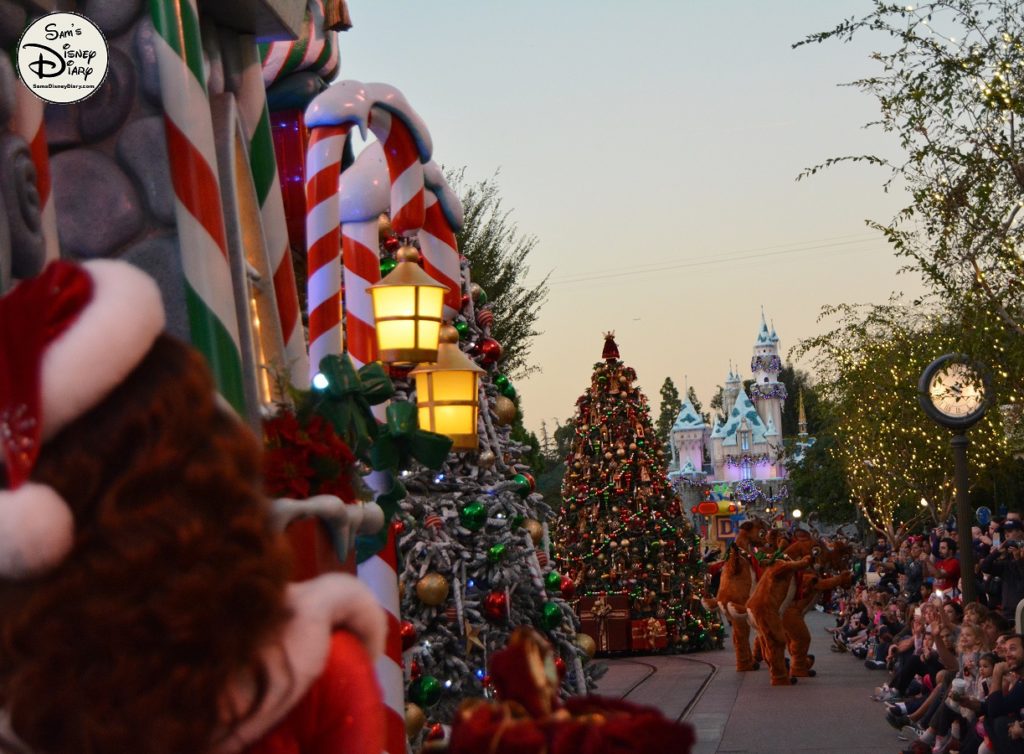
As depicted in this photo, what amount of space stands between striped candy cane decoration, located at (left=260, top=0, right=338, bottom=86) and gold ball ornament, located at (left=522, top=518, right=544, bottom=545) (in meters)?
3.28

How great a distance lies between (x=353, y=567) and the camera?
5.71 meters

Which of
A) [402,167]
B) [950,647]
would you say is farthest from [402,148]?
[950,647]

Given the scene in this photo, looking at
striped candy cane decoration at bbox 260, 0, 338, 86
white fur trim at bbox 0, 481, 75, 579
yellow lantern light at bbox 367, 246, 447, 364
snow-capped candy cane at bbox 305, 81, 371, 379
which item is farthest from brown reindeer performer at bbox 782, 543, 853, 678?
white fur trim at bbox 0, 481, 75, 579

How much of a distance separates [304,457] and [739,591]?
18.6 meters

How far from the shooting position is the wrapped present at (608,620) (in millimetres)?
27297

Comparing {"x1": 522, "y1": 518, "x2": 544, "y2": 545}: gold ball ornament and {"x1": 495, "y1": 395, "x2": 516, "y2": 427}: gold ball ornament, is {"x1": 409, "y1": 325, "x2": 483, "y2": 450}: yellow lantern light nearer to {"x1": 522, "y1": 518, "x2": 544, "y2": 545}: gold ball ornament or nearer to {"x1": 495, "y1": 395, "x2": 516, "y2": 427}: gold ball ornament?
{"x1": 522, "y1": 518, "x2": 544, "y2": 545}: gold ball ornament

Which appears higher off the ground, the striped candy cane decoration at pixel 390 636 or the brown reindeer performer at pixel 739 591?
the striped candy cane decoration at pixel 390 636

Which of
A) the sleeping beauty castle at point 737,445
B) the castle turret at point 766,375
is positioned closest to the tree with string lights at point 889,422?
the sleeping beauty castle at point 737,445

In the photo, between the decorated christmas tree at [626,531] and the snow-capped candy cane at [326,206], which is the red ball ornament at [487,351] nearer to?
the snow-capped candy cane at [326,206]

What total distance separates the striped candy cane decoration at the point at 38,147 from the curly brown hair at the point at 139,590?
264cm

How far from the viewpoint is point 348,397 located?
233 inches

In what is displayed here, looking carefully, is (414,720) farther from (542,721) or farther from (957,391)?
(542,721)

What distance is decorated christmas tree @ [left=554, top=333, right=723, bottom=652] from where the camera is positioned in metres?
27.5

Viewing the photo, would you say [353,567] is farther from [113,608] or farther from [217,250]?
[113,608]
